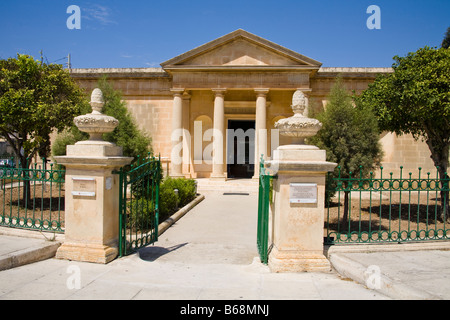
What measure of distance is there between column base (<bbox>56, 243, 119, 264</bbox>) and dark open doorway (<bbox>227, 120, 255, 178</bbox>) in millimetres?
15043

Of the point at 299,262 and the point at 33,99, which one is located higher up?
the point at 33,99

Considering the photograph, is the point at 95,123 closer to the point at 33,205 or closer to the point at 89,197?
the point at 89,197

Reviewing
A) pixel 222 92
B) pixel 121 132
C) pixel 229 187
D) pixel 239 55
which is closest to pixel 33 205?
pixel 121 132

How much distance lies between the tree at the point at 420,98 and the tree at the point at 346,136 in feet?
3.75

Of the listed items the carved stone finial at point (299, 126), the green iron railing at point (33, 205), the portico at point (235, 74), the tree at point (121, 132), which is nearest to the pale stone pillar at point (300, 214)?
the carved stone finial at point (299, 126)

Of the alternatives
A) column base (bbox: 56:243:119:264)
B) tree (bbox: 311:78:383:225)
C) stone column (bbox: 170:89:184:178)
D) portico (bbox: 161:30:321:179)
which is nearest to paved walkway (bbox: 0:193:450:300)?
column base (bbox: 56:243:119:264)

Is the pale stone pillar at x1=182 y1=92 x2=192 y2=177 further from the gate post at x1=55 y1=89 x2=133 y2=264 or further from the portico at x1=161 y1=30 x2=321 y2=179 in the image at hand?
the gate post at x1=55 y1=89 x2=133 y2=264

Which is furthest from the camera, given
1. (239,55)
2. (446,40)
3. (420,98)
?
(446,40)

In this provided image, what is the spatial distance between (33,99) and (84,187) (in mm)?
6198

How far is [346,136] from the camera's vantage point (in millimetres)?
8359

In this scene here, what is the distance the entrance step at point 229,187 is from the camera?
614 inches

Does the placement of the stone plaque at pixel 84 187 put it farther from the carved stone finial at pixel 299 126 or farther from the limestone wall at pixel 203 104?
the limestone wall at pixel 203 104

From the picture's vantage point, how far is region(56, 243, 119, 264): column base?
16.4 ft
